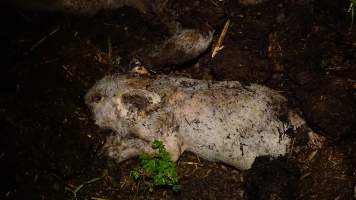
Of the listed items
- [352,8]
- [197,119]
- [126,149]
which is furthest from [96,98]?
[352,8]

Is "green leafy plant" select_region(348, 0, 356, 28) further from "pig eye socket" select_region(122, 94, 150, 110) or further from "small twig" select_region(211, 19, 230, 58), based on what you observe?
"pig eye socket" select_region(122, 94, 150, 110)

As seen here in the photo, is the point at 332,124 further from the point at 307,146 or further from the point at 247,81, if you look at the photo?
the point at 247,81

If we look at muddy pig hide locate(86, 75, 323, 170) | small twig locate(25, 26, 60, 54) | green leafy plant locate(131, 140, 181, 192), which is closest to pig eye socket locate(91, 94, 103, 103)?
muddy pig hide locate(86, 75, 323, 170)

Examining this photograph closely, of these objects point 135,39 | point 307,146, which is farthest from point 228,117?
point 135,39

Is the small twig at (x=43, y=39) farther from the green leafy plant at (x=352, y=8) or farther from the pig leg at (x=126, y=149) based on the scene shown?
the green leafy plant at (x=352, y=8)

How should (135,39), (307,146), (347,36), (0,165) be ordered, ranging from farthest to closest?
(135,39)
(347,36)
(307,146)
(0,165)

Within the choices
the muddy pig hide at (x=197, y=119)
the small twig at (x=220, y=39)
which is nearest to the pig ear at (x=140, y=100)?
the muddy pig hide at (x=197, y=119)
